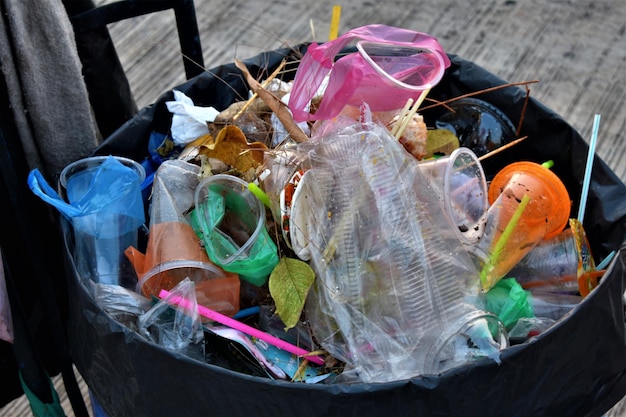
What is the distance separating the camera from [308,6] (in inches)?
113

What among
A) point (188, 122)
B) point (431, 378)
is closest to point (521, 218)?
point (431, 378)

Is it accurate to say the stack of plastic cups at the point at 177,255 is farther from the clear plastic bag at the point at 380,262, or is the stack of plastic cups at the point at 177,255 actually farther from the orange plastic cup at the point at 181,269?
the clear plastic bag at the point at 380,262

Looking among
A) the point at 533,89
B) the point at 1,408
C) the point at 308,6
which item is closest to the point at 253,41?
the point at 308,6

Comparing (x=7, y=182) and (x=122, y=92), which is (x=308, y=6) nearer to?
(x=122, y=92)

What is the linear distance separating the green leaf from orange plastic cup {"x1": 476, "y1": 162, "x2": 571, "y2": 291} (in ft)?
1.00

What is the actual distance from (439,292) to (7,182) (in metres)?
0.78

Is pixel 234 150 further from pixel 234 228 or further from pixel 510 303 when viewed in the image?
pixel 510 303

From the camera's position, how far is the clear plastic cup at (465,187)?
4.14ft

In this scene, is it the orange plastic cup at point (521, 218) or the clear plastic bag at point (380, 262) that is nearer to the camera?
the clear plastic bag at point (380, 262)

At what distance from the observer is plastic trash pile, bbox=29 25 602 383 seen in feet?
3.85

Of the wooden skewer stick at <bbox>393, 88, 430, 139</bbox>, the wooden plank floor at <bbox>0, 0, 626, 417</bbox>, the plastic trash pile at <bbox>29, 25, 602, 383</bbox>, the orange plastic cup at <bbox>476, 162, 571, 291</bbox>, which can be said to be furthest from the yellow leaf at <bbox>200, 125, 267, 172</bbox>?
the wooden plank floor at <bbox>0, 0, 626, 417</bbox>

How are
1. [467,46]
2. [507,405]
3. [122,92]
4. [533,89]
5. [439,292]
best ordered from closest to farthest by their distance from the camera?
[507,405], [439,292], [122,92], [533,89], [467,46]

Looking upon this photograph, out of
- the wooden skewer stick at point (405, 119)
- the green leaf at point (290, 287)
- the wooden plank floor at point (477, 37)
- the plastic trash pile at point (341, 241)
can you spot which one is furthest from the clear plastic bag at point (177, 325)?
the wooden plank floor at point (477, 37)

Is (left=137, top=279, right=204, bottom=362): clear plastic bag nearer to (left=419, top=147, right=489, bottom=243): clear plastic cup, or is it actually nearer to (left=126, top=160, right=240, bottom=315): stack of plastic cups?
(left=126, top=160, right=240, bottom=315): stack of plastic cups
